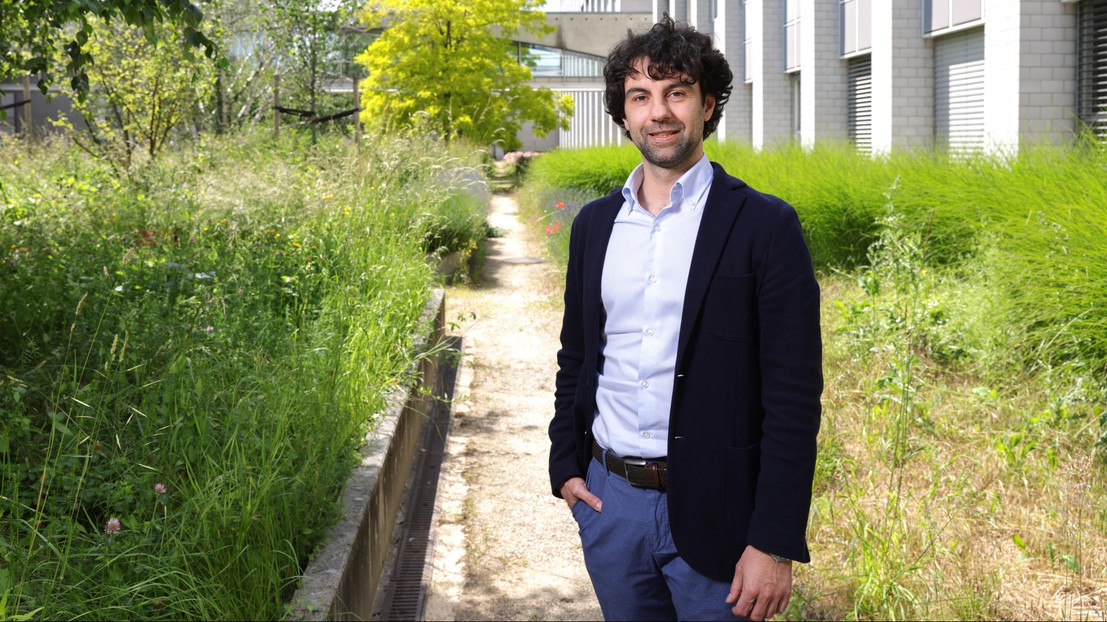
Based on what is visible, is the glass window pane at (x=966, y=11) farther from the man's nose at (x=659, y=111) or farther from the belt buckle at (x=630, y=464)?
the belt buckle at (x=630, y=464)

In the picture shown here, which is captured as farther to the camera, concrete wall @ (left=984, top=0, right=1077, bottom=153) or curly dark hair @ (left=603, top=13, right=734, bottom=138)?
concrete wall @ (left=984, top=0, right=1077, bottom=153)

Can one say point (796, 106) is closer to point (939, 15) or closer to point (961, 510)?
point (939, 15)

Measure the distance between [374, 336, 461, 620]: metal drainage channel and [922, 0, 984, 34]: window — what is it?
10.4m

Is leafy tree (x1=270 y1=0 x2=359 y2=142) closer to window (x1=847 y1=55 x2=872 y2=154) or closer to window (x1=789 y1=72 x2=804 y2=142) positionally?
window (x1=789 y1=72 x2=804 y2=142)

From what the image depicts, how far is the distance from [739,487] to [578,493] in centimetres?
45

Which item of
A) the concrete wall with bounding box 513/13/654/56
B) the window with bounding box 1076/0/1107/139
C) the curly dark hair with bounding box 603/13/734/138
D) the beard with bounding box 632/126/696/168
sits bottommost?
the beard with bounding box 632/126/696/168

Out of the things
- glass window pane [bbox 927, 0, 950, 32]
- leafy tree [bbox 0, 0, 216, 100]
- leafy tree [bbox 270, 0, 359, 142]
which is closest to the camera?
leafy tree [bbox 0, 0, 216, 100]

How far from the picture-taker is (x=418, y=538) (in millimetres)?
5012

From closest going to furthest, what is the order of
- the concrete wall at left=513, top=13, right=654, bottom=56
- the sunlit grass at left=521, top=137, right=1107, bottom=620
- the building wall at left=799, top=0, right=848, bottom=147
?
the sunlit grass at left=521, top=137, right=1107, bottom=620 < the building wall at left=799, top=0, right=848, bottom=147 < the concrete wall at left=513, top=13, right=654, bottom=56

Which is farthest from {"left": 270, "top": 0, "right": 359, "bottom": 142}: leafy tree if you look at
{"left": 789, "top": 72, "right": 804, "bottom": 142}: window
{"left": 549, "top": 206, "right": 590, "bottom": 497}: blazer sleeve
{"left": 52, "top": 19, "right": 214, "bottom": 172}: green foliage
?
{"left": 549, "top": 206, "right": 590, "bottom": 497}: blazer sleeve

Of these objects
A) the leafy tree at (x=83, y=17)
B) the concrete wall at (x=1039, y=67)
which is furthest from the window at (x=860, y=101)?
the leafy tree at (x=83, y=17)

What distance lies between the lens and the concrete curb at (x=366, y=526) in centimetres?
336

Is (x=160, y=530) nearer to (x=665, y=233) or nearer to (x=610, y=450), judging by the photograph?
(x=610, y=450)

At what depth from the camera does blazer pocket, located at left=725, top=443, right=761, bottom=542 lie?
2238 mm
